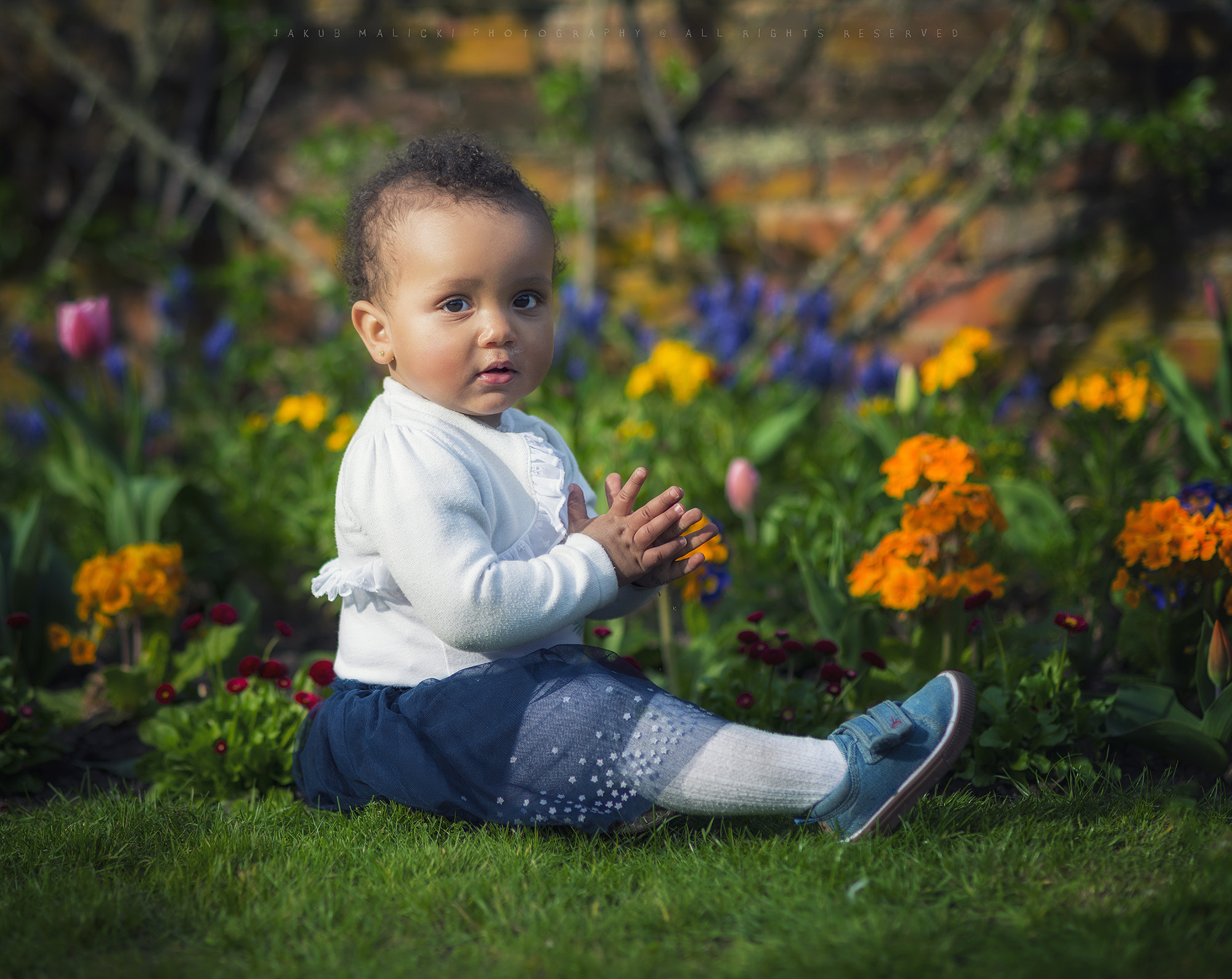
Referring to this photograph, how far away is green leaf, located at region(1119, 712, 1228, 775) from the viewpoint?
1.70 meters

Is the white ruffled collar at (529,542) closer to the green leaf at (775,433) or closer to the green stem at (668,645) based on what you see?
the green stem at (668,645)

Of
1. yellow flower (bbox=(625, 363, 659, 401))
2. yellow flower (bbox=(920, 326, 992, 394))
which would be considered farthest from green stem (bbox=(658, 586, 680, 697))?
yellow flower (bbox=(920, 326, 992, 394))

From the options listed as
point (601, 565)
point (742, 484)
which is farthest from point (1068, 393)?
point (601, 565)

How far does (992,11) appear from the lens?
3982 mm

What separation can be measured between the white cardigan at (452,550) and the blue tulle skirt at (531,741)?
55 millimetres

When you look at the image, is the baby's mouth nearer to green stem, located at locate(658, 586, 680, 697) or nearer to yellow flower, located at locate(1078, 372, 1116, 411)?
green stem, located at locate(658, 586, 680, 697)

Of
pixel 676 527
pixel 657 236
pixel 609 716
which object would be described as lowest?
pixel 609 716

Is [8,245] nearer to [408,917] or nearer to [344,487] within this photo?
[344,487]

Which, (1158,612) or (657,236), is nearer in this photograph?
(1158,612)

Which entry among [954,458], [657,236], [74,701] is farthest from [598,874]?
[657,236]

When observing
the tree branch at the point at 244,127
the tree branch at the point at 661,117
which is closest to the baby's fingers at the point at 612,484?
the tree branch at the point at 661,117

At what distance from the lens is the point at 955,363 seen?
288 centimetres

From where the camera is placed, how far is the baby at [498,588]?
1494 mm

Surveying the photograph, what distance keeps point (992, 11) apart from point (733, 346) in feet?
5.56
